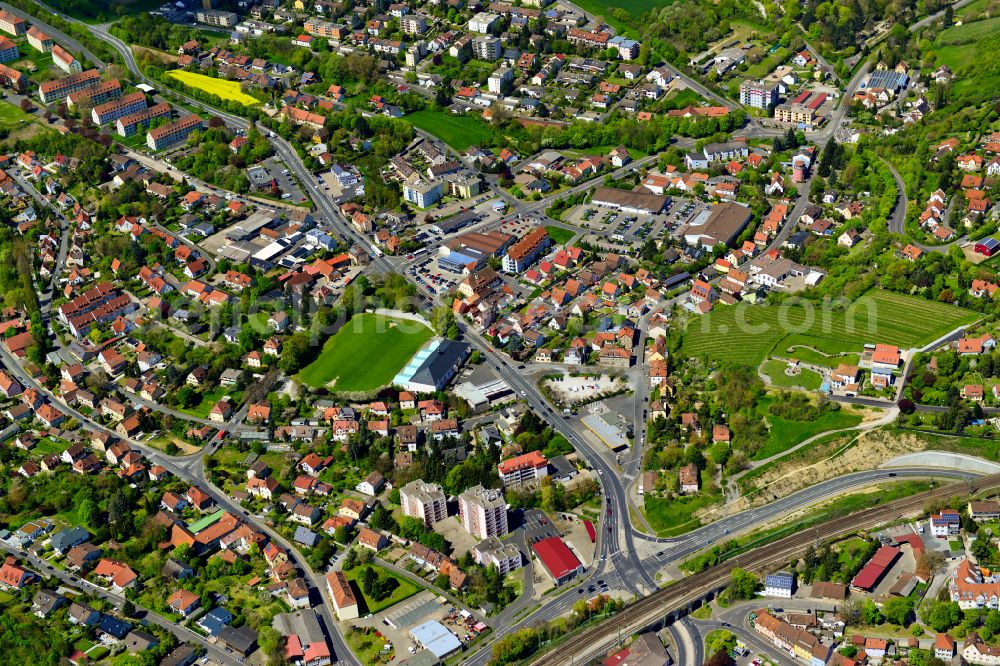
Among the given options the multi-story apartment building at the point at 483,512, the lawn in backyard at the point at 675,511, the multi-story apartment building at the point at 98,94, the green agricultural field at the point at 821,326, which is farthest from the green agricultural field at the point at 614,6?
the multi-story apartment building at the point at 483,512

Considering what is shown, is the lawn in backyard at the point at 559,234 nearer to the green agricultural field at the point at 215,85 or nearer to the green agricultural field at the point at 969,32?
the green agricultural field at the point at 215,85

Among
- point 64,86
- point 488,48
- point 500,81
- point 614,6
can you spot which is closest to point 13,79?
point 64,86

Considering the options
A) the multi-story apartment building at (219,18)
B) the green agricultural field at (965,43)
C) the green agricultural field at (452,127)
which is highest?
the green agricultural field at (965,43)

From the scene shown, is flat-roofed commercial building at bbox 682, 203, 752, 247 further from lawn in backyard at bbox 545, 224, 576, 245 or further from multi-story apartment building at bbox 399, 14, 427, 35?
multi-story apartment building at bbox 399, 14, 427, 35

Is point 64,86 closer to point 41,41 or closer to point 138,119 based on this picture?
point 138,119

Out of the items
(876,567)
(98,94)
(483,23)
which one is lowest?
(876,567)
